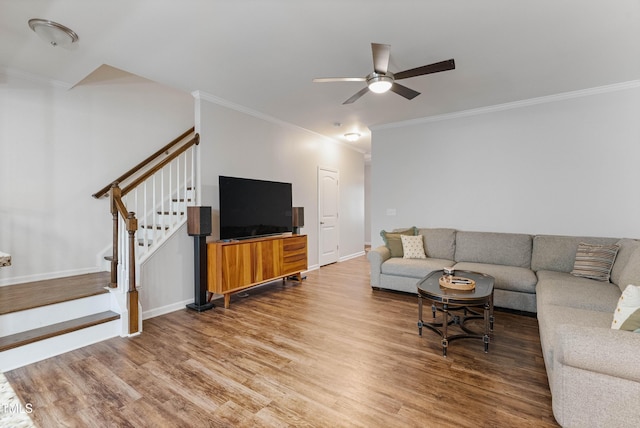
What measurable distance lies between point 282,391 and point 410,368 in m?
1.01

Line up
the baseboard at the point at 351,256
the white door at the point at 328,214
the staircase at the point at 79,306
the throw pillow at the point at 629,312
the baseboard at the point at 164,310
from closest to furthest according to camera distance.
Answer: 1. the throw pillow at the point at 629,312
2. the staircase at the point at 79,306
3. the baseboard at the point at 164,310
4. the white door at the point at 328,214
5. the baseboard at the point at 351,256

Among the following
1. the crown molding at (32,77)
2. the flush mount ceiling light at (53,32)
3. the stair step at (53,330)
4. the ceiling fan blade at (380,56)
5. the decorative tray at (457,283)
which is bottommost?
the stair step at (53,330)

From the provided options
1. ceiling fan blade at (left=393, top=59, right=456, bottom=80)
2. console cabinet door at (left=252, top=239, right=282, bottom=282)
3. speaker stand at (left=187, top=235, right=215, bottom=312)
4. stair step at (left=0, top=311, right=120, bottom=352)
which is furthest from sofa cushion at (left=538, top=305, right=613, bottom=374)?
stair step at (left=0, top=311, right=120, bottom=352)

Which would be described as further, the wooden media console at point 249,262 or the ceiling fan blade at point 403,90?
the wooden media console at point 249,262

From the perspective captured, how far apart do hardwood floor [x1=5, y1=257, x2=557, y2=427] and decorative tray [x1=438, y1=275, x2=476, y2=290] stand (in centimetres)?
55

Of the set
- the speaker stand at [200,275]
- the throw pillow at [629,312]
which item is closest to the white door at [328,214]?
the speaker stand at [200,275]

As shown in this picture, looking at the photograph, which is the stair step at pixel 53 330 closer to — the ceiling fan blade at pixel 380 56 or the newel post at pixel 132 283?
the newel post at pixel 132 283

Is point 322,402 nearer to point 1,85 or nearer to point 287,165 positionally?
point 287,165

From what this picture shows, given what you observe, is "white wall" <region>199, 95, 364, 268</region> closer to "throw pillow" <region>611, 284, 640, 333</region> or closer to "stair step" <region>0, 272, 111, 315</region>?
"stair step" <region>0, 272, 111, 315</region>

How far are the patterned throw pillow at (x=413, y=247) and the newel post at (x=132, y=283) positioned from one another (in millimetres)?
3526

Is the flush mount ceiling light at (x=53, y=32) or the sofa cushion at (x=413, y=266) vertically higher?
the flush mount ceiling light at (x=53, y=32)

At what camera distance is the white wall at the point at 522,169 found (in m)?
3.77

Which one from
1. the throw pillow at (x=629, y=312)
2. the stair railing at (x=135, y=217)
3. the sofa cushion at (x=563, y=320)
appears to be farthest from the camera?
the stair railing at (x=135, y=217)

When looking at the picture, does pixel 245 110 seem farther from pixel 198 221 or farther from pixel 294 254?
pixel 294 254
